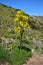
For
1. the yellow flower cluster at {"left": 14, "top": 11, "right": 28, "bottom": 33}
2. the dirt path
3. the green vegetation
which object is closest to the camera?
the dirt path

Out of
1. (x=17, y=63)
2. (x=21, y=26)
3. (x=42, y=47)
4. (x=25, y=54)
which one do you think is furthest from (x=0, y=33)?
(x=17, y=63)

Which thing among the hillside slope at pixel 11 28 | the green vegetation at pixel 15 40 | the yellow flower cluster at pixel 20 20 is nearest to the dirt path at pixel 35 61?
the green vegetation at pixel 15 40

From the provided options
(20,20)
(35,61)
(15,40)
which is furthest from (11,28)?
(35,61)

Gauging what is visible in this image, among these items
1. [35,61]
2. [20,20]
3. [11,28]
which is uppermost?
[20,20]

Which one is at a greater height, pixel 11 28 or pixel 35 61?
pixel 11 28

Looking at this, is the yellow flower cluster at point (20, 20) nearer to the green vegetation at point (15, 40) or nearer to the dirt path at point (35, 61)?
the green vegetation at point (15, 40)

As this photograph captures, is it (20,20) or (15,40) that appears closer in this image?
(20,20)

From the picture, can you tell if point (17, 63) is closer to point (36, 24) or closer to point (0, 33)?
point (0, 33)

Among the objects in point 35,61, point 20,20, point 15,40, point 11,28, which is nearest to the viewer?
point 35,61

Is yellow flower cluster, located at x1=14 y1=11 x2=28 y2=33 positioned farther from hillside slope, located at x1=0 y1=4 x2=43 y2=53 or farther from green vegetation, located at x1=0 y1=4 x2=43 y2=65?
hillside slope, located at x1=0 y1=4 x2=43 y2=53

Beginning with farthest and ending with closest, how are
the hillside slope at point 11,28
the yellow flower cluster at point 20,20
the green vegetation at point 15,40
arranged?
the hillside slope at point 11,28 < the yellow flower cluster at point 20,20 < the green vegetation at point 15,40

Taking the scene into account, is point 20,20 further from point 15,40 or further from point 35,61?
point 35,61

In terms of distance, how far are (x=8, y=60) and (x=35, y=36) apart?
1029cm

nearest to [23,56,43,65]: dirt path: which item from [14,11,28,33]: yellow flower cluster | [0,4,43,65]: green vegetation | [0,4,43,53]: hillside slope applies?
[0,4,43,65]: green vegetation
